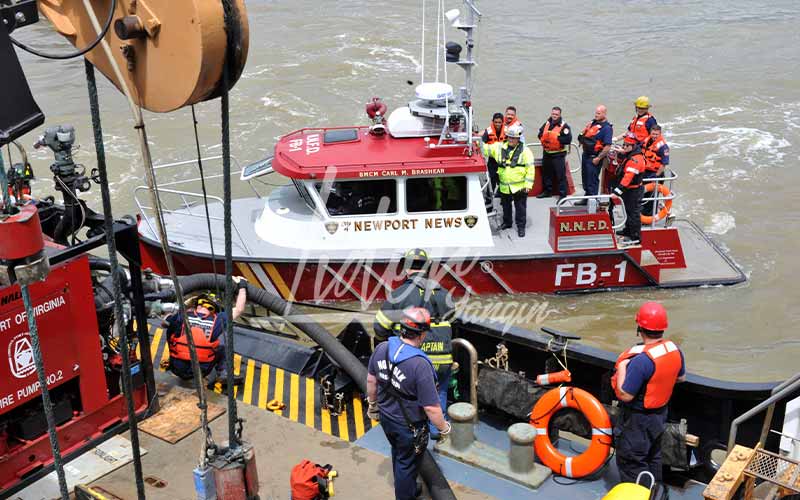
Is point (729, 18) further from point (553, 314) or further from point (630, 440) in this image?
point (630, 440)

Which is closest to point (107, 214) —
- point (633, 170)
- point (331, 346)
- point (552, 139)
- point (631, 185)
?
point (331, 346)

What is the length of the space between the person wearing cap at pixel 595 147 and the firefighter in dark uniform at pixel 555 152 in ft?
0.90

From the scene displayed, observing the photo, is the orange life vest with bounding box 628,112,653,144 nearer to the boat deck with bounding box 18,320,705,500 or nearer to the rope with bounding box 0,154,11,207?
the boat deck with bounding box 18,320,705,500

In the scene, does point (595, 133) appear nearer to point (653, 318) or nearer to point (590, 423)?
point (590, 423)

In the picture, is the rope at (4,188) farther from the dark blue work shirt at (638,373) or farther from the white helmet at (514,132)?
the white helmet at (514,132)

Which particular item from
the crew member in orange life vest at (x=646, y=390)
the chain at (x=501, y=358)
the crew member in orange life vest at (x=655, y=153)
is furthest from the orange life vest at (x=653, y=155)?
the crew member in orange life vest at (x=646, y=390)

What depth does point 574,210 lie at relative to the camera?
419 inches

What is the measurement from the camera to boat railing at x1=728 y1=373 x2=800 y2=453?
4725mm

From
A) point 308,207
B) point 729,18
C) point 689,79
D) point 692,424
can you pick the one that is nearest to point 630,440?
point 692,424

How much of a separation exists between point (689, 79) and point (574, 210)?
1352 cm

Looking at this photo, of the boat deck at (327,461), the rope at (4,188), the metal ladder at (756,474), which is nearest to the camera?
the rope at (4,188)

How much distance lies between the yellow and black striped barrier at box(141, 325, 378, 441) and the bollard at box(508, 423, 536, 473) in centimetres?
123

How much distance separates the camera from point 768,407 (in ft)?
16.3

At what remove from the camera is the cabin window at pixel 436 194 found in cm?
1034
